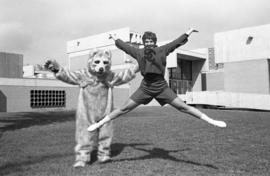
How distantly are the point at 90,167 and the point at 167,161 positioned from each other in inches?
55.9

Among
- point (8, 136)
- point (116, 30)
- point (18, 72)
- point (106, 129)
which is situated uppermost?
point (116, 30)

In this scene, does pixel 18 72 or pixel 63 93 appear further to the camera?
pixel 18 72

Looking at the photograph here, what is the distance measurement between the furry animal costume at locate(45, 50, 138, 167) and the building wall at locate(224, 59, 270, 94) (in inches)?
1104

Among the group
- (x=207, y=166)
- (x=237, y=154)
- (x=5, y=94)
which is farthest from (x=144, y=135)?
(x=5, y=94)

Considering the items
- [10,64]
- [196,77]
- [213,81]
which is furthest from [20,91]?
[213,81]

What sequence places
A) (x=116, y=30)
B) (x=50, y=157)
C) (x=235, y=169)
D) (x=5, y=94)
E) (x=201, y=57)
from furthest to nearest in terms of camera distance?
(x=201, y=57), (x=116, y=30), (x=5, y=94), (x=50, y=157), (x=235, y=169)

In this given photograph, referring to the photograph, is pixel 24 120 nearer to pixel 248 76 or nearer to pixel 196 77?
pixel 248 76

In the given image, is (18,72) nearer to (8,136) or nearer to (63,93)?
(63,93)

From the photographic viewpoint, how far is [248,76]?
31.5 meters

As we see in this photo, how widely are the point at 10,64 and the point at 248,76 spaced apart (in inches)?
976

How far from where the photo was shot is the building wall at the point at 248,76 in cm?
3027

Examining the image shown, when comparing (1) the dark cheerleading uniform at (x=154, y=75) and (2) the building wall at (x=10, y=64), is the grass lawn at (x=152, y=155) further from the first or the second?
(2) the building wall at (x=10, y=64)

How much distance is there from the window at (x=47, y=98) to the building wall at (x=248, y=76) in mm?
17605

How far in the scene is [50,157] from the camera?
6.07m
